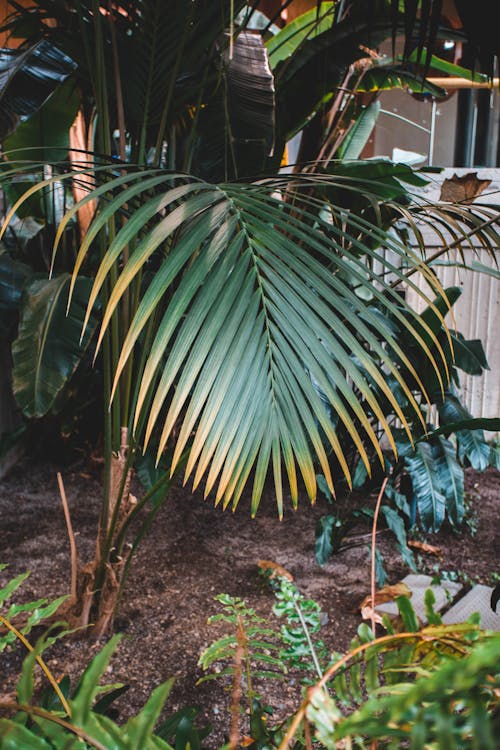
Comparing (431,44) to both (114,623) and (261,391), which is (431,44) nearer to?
(261,391)

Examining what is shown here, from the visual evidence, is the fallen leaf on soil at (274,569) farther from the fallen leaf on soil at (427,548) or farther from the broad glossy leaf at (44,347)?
the broad glossy leaf at (44,347)

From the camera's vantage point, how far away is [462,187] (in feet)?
7.38

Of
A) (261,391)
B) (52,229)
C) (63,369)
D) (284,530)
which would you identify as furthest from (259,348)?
(52,229)

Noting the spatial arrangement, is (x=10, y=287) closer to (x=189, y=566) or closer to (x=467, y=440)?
(x=189, y=566)

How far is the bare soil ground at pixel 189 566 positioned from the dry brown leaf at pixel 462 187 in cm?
135

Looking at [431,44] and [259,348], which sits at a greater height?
[431,44]

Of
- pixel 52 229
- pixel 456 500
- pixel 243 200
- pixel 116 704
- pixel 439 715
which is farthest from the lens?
pixel 52 229

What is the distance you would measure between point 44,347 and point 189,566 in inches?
38.0

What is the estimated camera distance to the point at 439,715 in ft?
1.19

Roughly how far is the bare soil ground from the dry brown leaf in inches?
53.0

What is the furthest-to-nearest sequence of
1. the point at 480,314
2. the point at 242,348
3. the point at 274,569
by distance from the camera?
1. the point at 480,314
2. the point at 274,569
3. the point at 242,348

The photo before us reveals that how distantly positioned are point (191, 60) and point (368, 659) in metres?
1.49

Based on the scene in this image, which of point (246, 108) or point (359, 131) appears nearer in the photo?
point (246, 108)

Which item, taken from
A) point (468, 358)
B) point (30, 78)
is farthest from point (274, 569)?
point (30, 78)
